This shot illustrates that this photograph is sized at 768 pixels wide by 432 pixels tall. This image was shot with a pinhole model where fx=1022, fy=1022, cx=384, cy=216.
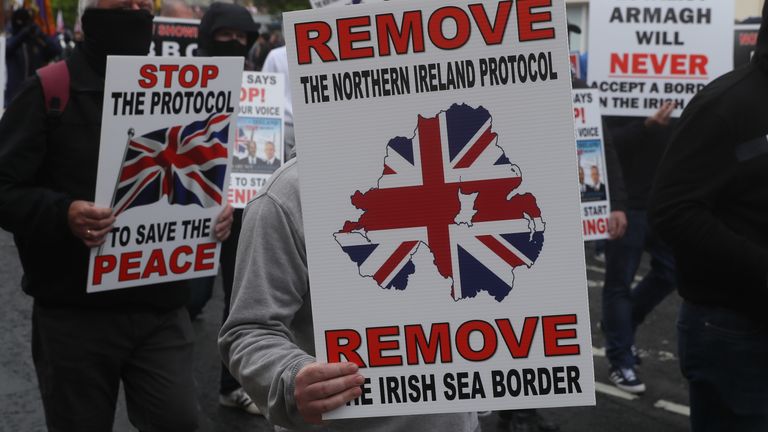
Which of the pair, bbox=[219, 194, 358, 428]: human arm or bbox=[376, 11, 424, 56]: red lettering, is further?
bbox=[219, 194, 358, 428]: human arm

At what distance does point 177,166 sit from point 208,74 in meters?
0.32

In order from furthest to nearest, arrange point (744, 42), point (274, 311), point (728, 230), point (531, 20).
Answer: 1. point (744, 42)
2. point (728, 230)
3. point (274, 311)
4. point (531, 20)

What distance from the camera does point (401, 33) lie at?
6.03 ft

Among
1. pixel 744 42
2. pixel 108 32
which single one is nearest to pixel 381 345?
pixel 108 32

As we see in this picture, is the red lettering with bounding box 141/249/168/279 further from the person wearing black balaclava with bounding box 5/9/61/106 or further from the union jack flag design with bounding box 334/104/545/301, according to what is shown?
the person wearing black balaclava with bounding box 5/9/61/106

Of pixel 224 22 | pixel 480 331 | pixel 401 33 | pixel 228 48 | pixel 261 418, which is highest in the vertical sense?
pixel 224 22

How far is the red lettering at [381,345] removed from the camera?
1854mm

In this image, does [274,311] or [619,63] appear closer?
[274,311]

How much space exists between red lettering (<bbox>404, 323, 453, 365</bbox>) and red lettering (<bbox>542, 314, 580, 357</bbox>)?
0.57ft

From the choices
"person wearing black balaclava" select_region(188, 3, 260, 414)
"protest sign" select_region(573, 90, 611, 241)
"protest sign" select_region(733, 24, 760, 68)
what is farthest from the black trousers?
"protest sign" select_region(733, 24, 760, 68)

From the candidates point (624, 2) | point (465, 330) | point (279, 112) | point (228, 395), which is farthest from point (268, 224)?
point (624, 2)

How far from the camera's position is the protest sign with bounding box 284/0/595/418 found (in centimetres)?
182

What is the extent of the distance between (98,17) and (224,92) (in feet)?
1.49

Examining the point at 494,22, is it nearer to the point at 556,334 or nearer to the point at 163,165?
the point at 556,334
